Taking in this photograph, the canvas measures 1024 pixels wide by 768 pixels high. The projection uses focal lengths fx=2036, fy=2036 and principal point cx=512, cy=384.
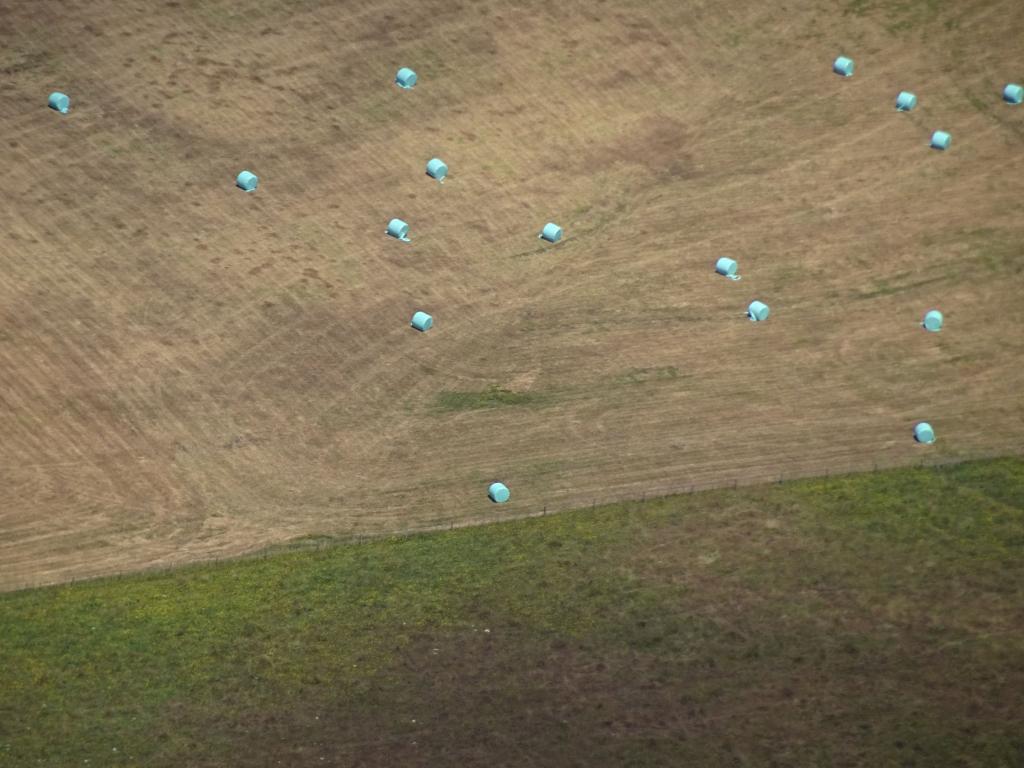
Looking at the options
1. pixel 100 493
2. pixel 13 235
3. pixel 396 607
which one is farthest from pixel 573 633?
pixel 13 235

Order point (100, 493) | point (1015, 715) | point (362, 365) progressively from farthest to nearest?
point (362, 365) → point (100, 493) → point (1015, 715)

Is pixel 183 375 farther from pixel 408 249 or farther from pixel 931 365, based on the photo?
pixel 931 365

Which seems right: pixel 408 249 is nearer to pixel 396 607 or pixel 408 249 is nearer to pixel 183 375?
pixel 183 375

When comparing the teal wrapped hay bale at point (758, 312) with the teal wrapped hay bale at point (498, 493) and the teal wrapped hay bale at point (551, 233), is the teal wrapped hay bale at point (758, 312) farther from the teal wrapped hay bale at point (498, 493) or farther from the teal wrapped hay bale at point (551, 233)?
the teal wrapped hay bale at point (498, 493)

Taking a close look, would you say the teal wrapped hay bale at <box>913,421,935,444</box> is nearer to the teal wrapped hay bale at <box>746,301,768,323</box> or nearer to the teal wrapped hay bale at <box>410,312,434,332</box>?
the teal wrapped hay bale at <box>746,301,768,323</box>

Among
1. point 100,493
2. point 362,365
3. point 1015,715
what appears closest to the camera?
point 1015,715

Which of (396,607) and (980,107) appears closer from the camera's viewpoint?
(396,607)

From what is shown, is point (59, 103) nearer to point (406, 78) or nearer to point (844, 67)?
point (406, 78)
